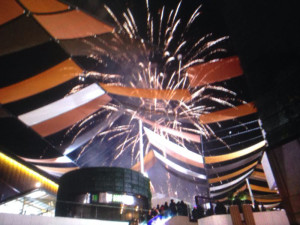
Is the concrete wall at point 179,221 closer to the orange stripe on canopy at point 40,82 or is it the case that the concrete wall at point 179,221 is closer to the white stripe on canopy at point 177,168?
the white stripe on canopy at point 177,168

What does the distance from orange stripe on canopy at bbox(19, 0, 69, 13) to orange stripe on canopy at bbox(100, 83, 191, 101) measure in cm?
347

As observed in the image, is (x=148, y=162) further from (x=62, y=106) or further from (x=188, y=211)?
(x=62, y=106)

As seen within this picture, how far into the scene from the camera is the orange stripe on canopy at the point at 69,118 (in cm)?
945

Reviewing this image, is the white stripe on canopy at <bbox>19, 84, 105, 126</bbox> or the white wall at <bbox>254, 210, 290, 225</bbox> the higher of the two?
the white stripe on canopy at <bbox>19, 84, 105, 126</bbox>

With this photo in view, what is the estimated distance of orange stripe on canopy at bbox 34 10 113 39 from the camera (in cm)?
598

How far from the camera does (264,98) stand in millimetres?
3068

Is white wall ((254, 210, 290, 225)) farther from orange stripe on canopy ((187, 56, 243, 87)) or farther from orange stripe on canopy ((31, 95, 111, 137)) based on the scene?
orange stripe on canopy ((31, 95, 111, 137))

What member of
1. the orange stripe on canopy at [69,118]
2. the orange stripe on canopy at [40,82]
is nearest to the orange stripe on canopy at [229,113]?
the orange stripe on canopy at [69,118]

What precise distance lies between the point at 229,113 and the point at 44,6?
7959mm

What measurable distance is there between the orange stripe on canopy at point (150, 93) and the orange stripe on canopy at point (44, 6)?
3468mm

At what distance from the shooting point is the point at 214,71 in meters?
8.79

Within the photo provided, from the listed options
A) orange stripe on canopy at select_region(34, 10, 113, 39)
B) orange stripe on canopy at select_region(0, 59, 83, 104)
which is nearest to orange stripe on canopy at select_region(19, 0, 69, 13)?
orange stripe on canopy at select_region(34, 10, 113, 39)

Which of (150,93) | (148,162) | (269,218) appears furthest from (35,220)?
(148,162)

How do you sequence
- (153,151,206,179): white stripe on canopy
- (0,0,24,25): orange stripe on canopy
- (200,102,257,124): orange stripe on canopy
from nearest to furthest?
(0,0,24,25): orange stripe on canopy
(200,102,257,124): orange stripe on canopy
(153,151,206,179): white stripe on canopy
